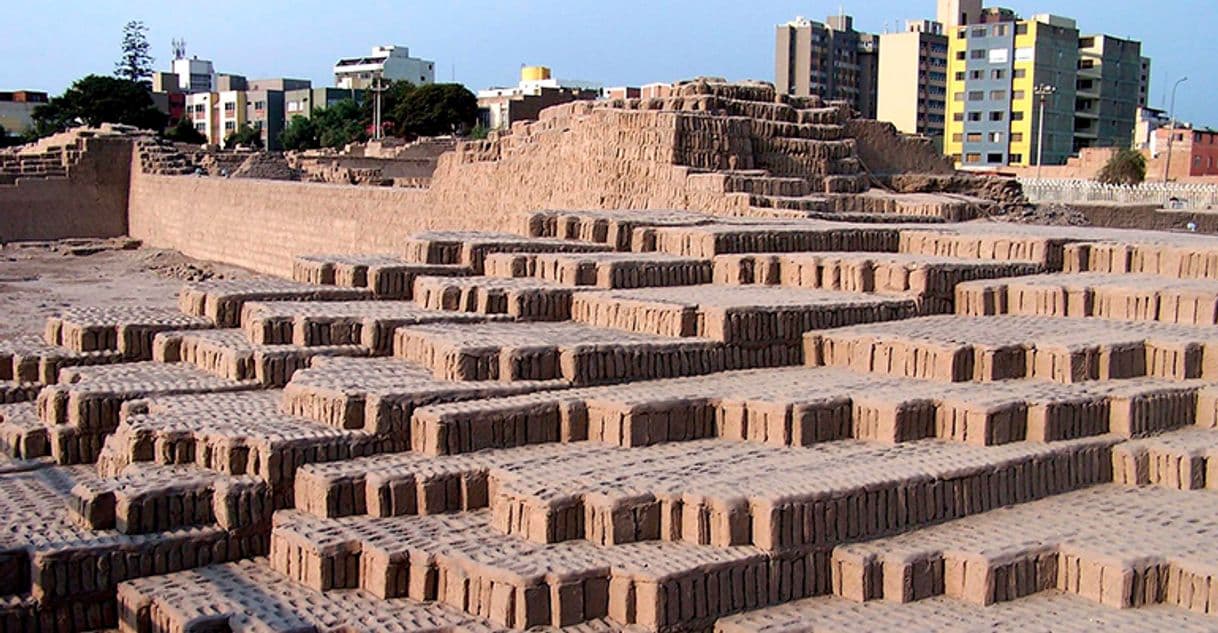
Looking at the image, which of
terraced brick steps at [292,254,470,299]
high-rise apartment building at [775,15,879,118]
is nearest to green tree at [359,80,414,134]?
high-rise apartment building at [775,15,879,118]

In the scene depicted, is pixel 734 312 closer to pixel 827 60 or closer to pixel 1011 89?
pixel 1011 89

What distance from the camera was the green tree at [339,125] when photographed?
2222 inches

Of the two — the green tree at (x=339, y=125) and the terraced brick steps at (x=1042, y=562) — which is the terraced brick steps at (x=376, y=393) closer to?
the terraced brick steps at (x=1042, y=562)

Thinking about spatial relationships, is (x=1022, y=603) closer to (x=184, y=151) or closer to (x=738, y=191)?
(x=738, y=191)

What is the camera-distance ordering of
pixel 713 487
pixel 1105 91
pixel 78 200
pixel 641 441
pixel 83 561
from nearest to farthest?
pixel 713 487
pixel 83 561
pixel 641 441
pixel 78 200
pixel 1105 91

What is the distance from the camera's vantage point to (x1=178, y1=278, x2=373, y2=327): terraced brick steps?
8242mm

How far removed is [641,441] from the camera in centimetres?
598

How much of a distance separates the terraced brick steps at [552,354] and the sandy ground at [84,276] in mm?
9598

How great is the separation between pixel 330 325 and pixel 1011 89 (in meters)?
45.0

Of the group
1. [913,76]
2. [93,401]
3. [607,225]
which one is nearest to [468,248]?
[607,225]

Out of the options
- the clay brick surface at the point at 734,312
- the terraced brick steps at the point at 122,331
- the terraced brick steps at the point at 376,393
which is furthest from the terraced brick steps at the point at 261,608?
the terraced brick steps at the point at 122,331

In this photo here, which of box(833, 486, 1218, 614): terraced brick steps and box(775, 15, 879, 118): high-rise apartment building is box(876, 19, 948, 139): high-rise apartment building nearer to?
box(775, 15, 879, 118): high-rise apartment building

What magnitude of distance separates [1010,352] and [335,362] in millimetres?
3492

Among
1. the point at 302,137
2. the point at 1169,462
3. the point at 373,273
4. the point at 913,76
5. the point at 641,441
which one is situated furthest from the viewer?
the point at 302,137
